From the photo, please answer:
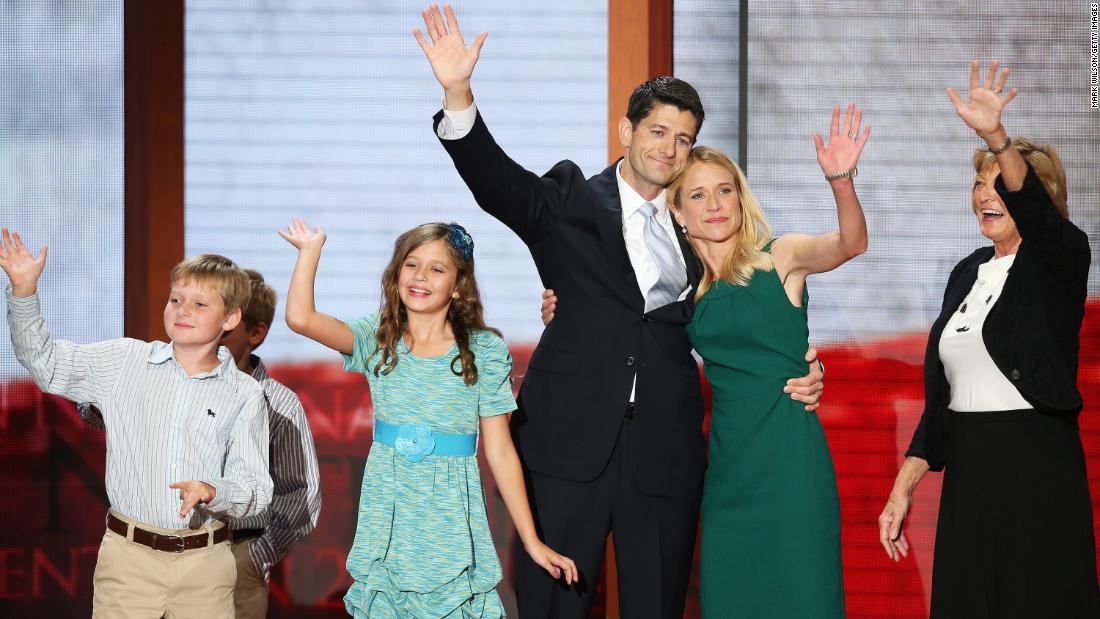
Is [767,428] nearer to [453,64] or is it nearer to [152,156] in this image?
[453,64]

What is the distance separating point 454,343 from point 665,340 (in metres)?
0.51

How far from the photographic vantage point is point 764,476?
2.69m

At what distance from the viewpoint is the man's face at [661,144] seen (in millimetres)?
2811

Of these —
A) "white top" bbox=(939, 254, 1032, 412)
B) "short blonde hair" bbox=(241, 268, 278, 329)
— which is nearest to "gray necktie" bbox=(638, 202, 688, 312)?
"white top" bbox=(939, 254, 1032, 412)

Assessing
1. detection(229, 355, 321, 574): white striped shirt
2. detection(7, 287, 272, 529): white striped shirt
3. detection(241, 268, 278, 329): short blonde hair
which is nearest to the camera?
detection(7, 287, 272, 529): white striped shirt

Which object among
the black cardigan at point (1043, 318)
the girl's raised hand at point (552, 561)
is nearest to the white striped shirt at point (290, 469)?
A: the girl's raised hand at point (552, 561)

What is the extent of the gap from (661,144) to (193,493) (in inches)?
54.1

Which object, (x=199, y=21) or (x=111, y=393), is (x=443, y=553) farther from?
(x=199, y=21)

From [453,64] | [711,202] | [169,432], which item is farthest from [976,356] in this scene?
[169,432]

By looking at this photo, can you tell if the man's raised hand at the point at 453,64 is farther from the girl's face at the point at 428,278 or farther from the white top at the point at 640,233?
the white top at the point at 640,233

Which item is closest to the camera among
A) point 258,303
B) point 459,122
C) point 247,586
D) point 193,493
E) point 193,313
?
point 193,493

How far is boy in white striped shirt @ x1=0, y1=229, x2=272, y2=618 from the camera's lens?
2631 millimetres

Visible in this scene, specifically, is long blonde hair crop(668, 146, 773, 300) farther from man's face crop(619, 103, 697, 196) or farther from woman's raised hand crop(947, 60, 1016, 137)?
woman's raised hand crop(947, 60, 1016, 137)

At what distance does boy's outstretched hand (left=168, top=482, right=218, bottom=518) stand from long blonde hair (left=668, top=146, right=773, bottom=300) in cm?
124
